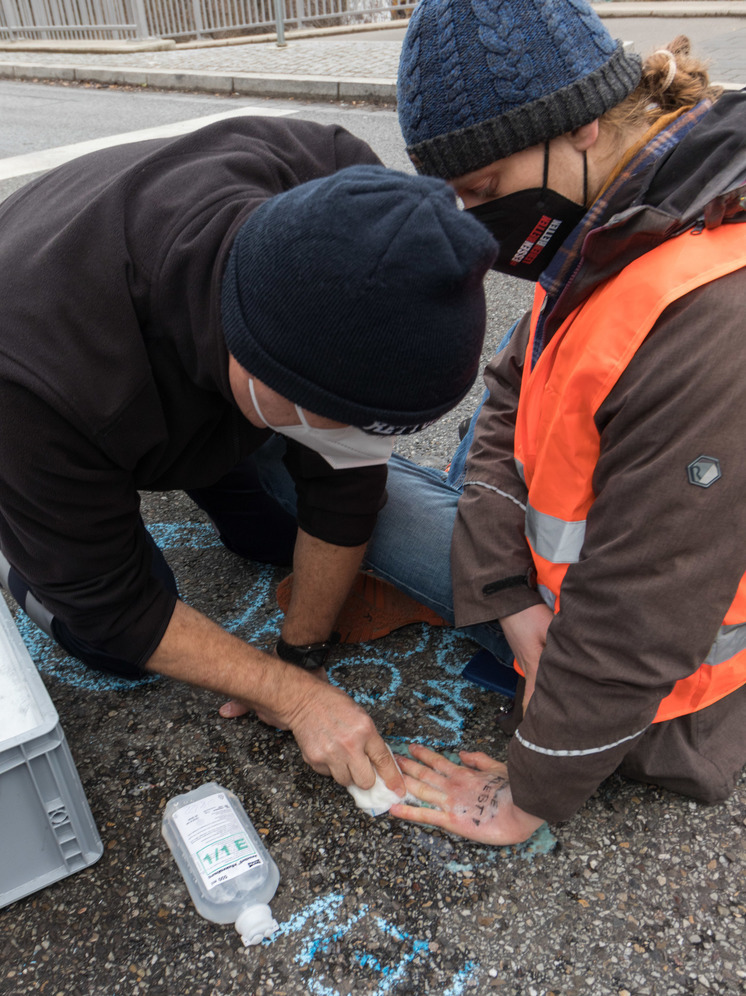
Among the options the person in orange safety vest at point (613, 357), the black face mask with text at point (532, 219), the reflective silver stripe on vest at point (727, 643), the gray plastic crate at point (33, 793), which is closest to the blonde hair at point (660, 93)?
the person in orange safety vest at point (613, 357)

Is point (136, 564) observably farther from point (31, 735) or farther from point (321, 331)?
point (321, 331)

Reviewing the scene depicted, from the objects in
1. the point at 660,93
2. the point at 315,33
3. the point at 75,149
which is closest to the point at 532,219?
the point at 660,93

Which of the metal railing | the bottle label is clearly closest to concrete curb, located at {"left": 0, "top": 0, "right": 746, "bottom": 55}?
the metal railing

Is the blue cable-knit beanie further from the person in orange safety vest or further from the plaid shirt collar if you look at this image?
the plaid shirt collar

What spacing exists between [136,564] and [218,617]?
0.69 metres

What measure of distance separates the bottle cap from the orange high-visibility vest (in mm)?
847

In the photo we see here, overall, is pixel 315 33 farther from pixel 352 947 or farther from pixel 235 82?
pixel 352 947

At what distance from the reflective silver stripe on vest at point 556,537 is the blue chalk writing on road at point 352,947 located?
81 cm

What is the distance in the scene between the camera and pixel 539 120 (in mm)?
1447

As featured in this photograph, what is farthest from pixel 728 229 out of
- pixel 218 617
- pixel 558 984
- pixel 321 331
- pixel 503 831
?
pixel 218 617

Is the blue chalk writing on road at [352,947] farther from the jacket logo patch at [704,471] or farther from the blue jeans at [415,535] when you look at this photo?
the jacket logo patch at [704,471]

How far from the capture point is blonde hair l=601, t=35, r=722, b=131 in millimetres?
1498

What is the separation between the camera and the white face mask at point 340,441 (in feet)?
5.12

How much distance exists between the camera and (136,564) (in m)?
1.77
